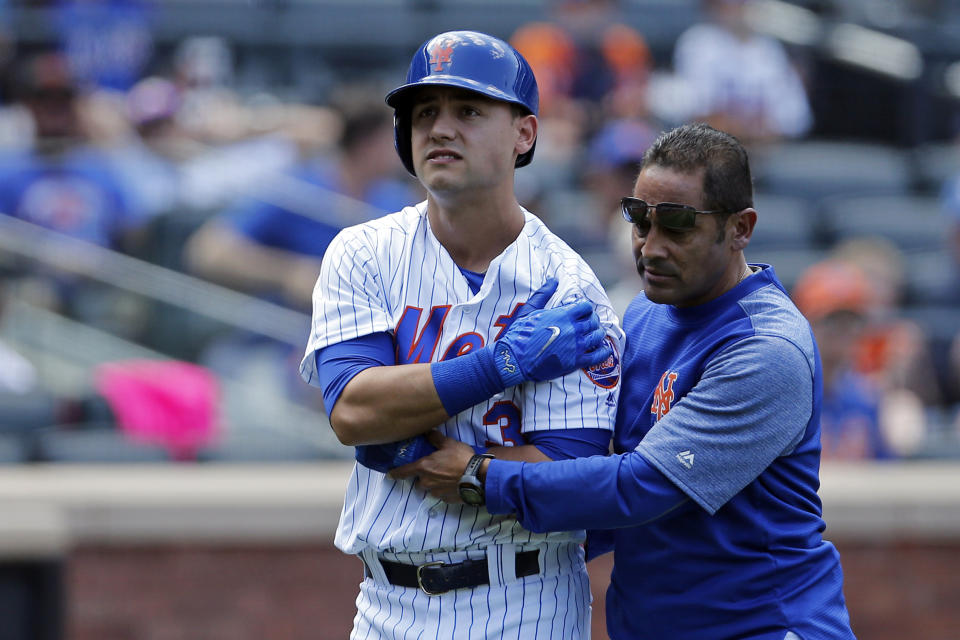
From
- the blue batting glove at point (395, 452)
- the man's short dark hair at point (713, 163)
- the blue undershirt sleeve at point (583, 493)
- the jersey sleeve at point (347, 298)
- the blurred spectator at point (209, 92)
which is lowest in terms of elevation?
the blue undershirt sleeve at point (583, 493)

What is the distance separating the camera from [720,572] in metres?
2.80

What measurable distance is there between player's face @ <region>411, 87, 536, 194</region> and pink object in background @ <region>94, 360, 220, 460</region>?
2901 mm

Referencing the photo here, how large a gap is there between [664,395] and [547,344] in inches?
12.3

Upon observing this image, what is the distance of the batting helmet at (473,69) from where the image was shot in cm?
279

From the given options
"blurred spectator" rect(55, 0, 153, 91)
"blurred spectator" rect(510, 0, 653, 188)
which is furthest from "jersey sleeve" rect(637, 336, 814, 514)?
"blurred spectator" rect(55, 0, 153, 91)

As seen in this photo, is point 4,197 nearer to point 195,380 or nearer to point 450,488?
point 195,380

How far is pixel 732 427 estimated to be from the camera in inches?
106

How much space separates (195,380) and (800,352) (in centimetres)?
333

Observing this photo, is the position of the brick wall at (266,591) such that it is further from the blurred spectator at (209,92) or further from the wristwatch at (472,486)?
the blurred spectator at (209,92)

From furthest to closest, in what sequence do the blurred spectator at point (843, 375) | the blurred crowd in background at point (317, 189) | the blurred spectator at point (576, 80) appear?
the blurred spectator at point (576, 80) < the blurred crowd in background at point (317, 189) < the blurred spectator at point (843, 375)

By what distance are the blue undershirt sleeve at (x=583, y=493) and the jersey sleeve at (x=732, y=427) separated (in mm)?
41

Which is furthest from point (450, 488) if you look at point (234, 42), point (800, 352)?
point (234, 42)

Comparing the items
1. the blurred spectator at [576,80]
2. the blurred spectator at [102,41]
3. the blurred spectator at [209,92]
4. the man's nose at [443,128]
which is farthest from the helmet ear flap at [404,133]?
the blurred spectator at [102,41]

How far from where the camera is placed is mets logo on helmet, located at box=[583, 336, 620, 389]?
2845mm
